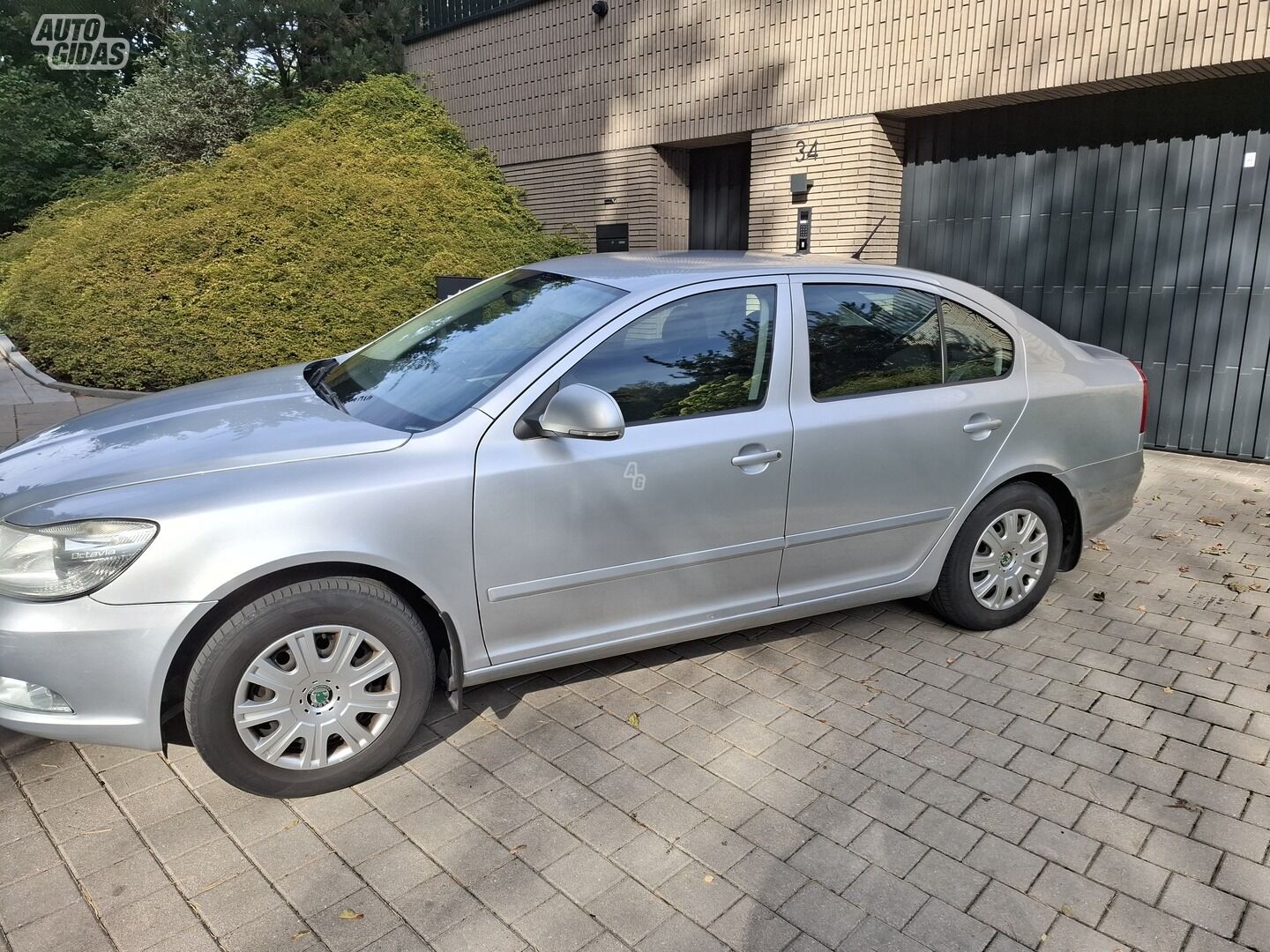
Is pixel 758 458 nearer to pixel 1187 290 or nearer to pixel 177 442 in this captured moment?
pixel 177 442

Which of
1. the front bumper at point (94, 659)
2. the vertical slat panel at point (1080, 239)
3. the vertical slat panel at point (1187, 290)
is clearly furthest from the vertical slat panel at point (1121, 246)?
the front bumper at point (94, 659)

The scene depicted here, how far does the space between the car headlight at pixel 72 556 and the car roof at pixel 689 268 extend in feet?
6.13

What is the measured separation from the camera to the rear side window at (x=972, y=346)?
3965mm

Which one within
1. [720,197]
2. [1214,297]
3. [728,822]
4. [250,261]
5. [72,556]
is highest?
[720,197]

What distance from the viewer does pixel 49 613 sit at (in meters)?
2.54

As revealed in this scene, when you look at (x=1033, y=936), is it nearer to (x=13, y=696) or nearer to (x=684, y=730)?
(x=684, y=730)

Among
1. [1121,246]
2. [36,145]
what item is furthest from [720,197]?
[36,145]

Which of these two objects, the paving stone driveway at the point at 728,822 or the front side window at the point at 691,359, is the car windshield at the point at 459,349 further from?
the paving stone driveway at the point at 728,822

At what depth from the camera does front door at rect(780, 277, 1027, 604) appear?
358 centimetres

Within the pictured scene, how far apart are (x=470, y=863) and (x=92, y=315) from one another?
8.15 meters

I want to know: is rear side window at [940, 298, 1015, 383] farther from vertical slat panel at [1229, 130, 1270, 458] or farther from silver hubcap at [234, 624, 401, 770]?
vertical slat panel at [1229, 130, 1270, 458]

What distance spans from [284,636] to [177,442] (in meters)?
0.80

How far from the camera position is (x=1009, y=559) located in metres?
4.21

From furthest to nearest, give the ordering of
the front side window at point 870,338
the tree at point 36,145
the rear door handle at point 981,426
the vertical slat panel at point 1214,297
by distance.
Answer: the tree at point 36,145 → the vertical slat panel at point 1214,297 → the rear door handle at point 981,426 → the front side window at point 870,338
